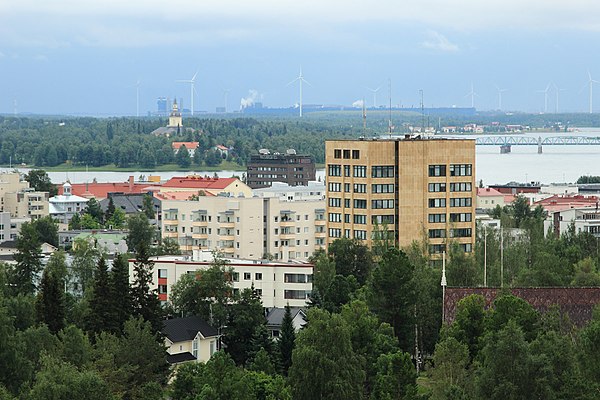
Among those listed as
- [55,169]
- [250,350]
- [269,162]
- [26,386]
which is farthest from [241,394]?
[55,169]

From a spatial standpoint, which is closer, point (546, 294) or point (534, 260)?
point (546, 294)

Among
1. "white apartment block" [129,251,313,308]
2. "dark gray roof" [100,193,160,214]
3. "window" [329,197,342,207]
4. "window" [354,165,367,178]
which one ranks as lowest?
"dark gray roof" [100,193,160,214]

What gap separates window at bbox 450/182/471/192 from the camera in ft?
155

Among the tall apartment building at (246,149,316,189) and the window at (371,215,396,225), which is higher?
the window at (371,215,396,225)

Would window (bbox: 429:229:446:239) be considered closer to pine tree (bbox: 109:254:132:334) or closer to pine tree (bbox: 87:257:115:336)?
pine tree (bbox: 109:254:132:334)

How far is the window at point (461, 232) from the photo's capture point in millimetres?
46438

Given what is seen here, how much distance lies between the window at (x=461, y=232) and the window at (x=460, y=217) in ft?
1.14

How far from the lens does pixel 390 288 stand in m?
33.3

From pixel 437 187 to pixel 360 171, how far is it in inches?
92.6

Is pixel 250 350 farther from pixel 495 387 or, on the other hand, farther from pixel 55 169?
pixel 55 169

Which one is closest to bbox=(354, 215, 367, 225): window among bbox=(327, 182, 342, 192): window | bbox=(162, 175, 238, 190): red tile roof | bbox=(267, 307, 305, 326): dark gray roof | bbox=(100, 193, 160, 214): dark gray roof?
bbox=(327, 182, 342, 192): window

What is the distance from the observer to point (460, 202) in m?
47.1

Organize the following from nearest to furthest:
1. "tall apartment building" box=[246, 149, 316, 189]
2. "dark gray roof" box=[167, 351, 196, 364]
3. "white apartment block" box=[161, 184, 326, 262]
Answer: "dark gray roof" box=[167, 351, 196, 364]
"white apartment block" box=[161, 184, 326, 262]
"tall apartment building" box=[246, 149, 316, 189]

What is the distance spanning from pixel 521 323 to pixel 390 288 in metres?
5.60
